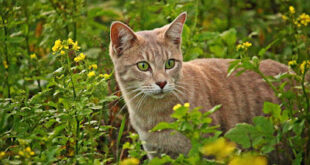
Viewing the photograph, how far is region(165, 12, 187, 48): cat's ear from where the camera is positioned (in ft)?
11.6

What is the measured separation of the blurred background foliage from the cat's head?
24cm

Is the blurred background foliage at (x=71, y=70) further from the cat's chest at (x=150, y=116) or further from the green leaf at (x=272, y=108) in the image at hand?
the green leaf at (x=272, y=108)

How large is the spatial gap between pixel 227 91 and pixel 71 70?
1416mm

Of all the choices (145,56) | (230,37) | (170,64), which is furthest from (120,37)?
(230,37)

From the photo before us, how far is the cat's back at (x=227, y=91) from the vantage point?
3618 mm

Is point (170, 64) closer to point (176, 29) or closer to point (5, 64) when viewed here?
point (176, 29)

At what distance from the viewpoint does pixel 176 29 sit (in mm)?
3598

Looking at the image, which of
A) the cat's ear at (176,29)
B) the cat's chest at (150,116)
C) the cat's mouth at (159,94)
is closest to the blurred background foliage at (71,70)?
the cat's chest at (150,116)

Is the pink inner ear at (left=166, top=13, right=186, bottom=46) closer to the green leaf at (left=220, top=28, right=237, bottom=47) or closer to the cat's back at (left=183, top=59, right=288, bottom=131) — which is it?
the cat's back at (left=183, top=59, right=288, bottom=131)

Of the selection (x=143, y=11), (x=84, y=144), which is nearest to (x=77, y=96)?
(x=84, y=144)

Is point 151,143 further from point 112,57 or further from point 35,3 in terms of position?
point 35,3

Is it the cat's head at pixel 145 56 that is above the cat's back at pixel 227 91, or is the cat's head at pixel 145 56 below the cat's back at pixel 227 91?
above

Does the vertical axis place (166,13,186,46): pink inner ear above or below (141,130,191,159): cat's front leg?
above

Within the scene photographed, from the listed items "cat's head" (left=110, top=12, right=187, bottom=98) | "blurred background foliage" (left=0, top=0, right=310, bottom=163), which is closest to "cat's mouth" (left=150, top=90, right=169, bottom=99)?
"cat's head" (left=110, top=12, right=187, bottom=98)
